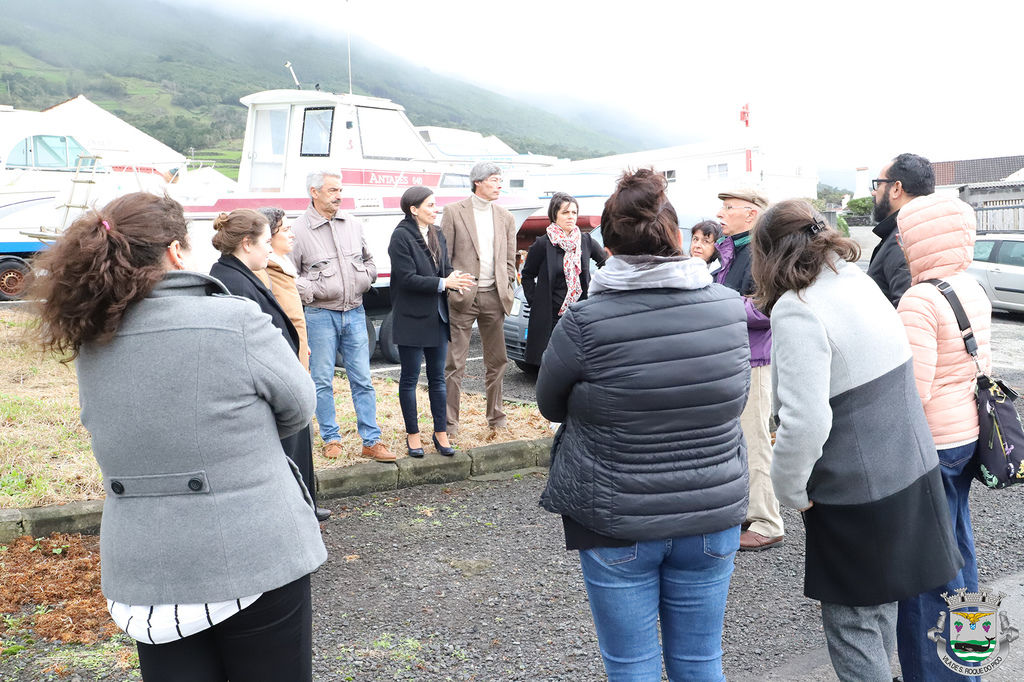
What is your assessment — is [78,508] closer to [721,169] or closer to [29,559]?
[29,559]

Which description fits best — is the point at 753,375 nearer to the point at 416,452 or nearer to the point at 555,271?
the point at 555,271

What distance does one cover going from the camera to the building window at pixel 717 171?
103 ft

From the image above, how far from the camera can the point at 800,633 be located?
389 centimetres

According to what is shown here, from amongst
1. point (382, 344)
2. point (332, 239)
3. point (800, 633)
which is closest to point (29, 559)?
point (332, 239)

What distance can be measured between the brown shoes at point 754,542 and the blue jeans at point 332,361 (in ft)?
8.86

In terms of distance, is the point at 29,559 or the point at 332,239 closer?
the point at 29,559

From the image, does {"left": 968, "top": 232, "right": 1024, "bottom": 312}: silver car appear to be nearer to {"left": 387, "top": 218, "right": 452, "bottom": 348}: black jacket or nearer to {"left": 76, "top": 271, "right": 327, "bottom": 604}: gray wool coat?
{"left": 387, "top": 218, "right": 452, "bottom": 348}: black jacket

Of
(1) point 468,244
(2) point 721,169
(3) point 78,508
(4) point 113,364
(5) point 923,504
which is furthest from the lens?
(2) point 721,169

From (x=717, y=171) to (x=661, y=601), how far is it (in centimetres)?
3101

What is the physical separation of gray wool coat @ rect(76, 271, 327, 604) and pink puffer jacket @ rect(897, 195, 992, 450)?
2.30 m

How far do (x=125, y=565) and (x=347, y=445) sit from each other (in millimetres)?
4311

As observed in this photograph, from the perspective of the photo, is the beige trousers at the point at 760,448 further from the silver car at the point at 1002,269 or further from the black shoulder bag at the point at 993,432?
the silver car at the point at 1002,269

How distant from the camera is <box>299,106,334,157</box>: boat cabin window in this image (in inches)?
538

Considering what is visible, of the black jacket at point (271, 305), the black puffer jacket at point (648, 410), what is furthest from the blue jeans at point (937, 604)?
the black jacket at point (271, 305)
